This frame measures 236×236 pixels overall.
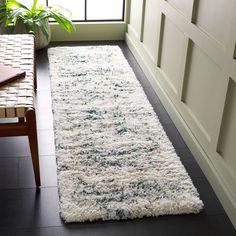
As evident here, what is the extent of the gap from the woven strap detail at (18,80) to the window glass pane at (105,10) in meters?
1.60

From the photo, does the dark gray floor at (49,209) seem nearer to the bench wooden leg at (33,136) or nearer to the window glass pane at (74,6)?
the bench wooden leg at (33,136)

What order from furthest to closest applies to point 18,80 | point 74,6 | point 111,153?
1. point 74,6
2. point 111,153
3. point 18,80

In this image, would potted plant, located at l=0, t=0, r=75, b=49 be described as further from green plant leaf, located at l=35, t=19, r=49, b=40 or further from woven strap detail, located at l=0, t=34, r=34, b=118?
woven strap detail, located at l=0, t=34, r=34, b=118

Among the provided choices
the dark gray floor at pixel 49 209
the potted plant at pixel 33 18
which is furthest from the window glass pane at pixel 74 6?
the dark gray floor at pixel 49 209

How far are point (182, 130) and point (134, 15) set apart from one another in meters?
1.70

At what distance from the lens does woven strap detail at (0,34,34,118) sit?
5.91 ft

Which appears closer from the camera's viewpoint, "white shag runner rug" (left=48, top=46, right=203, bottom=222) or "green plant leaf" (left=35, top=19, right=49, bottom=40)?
"white shag runner rug" (left=48, top=46, right=203, bottom=222)

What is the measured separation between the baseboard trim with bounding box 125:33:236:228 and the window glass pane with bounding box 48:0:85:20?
3.69 ft

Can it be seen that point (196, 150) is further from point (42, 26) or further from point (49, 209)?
point (42, 26)

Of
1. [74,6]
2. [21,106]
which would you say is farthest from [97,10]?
[21,106]

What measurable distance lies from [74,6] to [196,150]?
296cm

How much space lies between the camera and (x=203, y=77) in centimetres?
214

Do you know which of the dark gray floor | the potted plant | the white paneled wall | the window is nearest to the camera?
the dark gray floor

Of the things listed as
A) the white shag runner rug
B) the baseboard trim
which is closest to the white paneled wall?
the baseboard trim
